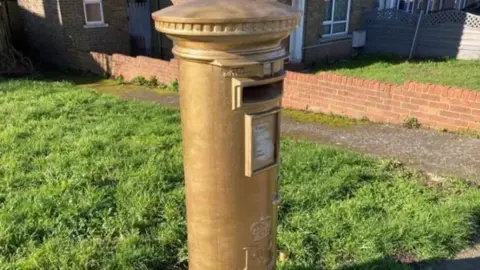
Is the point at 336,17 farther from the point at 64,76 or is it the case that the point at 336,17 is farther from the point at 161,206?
the point at 161,206

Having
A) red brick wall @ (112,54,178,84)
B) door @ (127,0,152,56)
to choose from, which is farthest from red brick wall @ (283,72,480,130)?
door @ (127,0,152,56)

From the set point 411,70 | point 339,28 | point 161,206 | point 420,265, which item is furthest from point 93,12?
point 420,265

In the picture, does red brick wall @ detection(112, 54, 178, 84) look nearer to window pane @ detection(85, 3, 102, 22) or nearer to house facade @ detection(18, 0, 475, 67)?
house facade @ detection(18, 0, 475, 67)

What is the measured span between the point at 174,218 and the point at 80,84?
720cm

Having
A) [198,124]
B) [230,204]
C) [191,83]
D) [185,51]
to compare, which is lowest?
[230,204]

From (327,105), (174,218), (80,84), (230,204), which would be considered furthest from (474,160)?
(80,84)

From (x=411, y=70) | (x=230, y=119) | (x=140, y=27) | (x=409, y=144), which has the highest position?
(x=230, y=119)

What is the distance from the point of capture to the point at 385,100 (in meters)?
6.77

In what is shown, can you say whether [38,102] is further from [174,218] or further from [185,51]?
[185,51]

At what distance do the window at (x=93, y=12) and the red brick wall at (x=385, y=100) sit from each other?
261 inches

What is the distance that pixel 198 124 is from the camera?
6.84ft

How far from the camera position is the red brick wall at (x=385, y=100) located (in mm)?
6152

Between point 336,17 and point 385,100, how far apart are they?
298 inches

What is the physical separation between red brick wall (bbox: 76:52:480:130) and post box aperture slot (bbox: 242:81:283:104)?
4.86m
